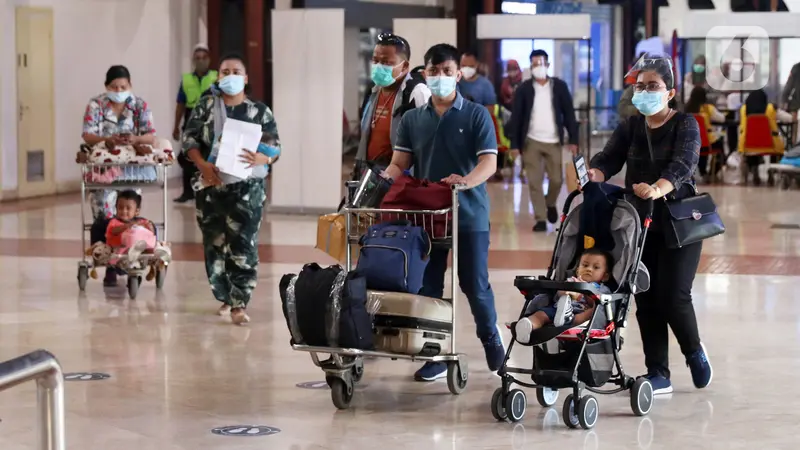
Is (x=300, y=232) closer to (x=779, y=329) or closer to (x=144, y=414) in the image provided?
(x=779, y=329)

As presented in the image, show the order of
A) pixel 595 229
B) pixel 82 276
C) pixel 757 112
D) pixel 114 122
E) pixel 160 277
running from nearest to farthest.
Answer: pixel 595 229
pixel 82 276
pixel 160 277
pixel 114 122
pixel 757 112

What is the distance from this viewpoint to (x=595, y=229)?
19.6 feet

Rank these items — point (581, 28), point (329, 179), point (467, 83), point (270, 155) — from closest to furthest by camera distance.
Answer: point (270, 155) → point (329, 179) → point (467, 83) → point (581, 28)

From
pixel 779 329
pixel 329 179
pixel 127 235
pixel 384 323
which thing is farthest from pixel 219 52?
pixel 384 323

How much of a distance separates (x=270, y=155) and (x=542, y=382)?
2939mm

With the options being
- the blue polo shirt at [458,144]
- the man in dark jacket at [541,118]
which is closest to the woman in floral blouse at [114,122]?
the blue polo shirt at [458,144]

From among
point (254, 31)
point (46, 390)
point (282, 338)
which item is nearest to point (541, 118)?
point (282, 338)

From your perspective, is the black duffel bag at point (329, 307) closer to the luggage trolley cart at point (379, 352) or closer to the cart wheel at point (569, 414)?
the luggage trolley cart at point (379, 352)

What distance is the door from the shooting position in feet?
53.2

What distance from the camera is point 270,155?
8.03 metres

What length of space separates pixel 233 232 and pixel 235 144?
572 mm

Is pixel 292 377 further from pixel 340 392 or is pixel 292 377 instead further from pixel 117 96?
pixel 117 96

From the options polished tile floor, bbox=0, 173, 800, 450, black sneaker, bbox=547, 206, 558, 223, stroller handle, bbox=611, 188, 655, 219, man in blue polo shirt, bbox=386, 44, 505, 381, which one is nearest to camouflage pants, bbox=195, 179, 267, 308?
polished tile floor, bbox=0, 173, 800, 450

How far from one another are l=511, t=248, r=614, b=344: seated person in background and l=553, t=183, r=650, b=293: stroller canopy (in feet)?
0.19
